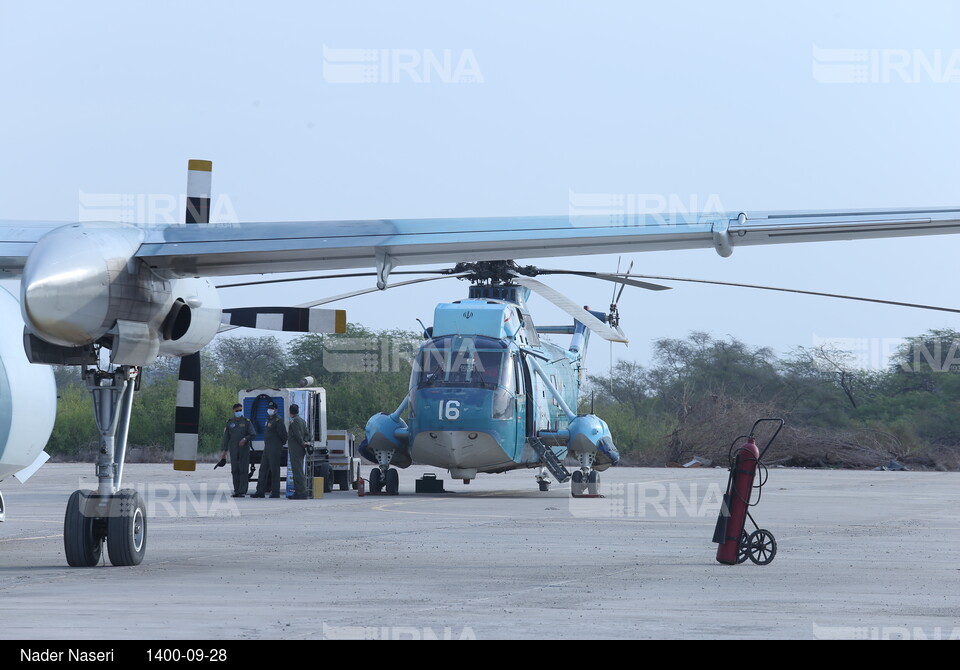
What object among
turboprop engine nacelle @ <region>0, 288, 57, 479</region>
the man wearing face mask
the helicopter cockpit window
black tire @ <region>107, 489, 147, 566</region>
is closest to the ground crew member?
the man wearing face mask

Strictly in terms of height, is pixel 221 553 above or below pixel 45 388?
below

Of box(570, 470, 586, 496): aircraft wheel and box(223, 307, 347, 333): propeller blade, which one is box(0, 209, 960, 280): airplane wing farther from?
box(570, 470, 586, 496): aircraft wheel

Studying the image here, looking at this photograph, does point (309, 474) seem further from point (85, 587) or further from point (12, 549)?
point (85, 587)

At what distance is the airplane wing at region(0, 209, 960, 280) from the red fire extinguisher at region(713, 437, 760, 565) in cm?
303

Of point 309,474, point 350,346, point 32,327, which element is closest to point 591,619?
point 32,327

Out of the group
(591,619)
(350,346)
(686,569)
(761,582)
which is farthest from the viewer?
(350,346)

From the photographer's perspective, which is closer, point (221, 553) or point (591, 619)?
point (591, 619)

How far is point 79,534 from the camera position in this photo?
12133mm

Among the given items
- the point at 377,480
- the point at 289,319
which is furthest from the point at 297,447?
the point at 289,319

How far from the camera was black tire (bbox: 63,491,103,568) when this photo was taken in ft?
39.8

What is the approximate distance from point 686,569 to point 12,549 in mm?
7645

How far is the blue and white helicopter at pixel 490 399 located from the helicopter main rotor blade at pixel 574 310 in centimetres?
2

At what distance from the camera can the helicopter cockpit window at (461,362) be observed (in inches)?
924
